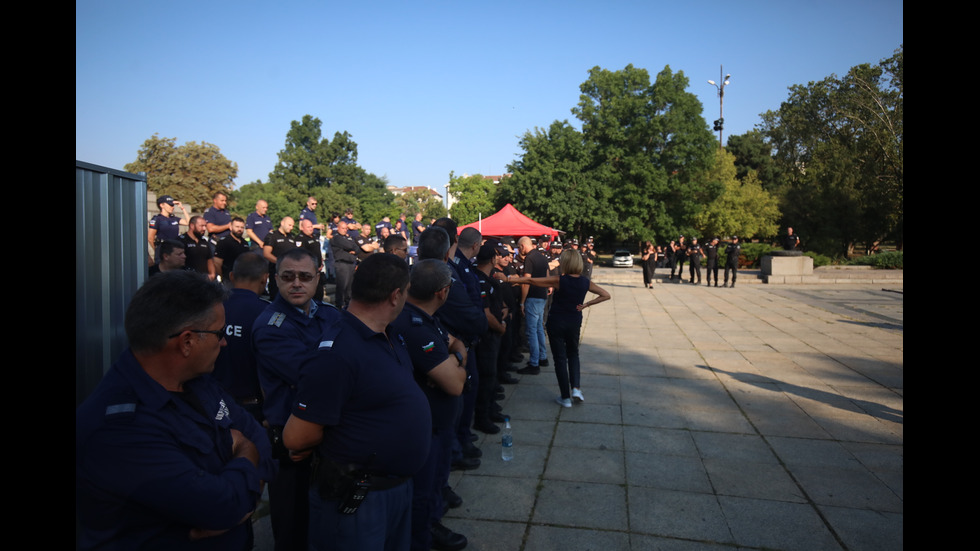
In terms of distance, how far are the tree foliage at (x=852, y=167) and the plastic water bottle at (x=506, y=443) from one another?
27.9m

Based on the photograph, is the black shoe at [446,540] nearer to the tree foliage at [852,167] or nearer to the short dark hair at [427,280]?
the short dark hair at [427,280]

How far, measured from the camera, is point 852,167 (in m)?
32.7

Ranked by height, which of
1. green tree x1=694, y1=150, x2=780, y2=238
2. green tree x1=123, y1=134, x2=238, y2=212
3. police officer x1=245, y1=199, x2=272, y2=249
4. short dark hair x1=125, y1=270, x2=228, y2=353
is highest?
green tree x1=123, y1=134, x2=238, y2=212

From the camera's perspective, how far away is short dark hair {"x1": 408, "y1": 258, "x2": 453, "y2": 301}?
3.13 meters

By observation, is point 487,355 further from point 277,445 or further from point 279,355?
point 277,445

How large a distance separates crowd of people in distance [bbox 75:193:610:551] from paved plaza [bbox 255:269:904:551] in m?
0.75

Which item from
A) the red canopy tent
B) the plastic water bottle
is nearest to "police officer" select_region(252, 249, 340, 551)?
the plastic water bottle

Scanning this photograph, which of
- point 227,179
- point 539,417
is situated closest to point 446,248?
point 539,417

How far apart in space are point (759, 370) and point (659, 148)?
33.7 m

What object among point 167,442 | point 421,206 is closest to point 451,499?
point 167,442

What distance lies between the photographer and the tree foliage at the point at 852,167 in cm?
2827

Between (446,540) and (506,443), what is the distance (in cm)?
168

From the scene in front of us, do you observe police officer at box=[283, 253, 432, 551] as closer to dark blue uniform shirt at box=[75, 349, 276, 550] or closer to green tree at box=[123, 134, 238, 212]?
dark blue uniform shirt at box=[75, 349, 276, 550]

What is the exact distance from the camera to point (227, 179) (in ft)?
148
